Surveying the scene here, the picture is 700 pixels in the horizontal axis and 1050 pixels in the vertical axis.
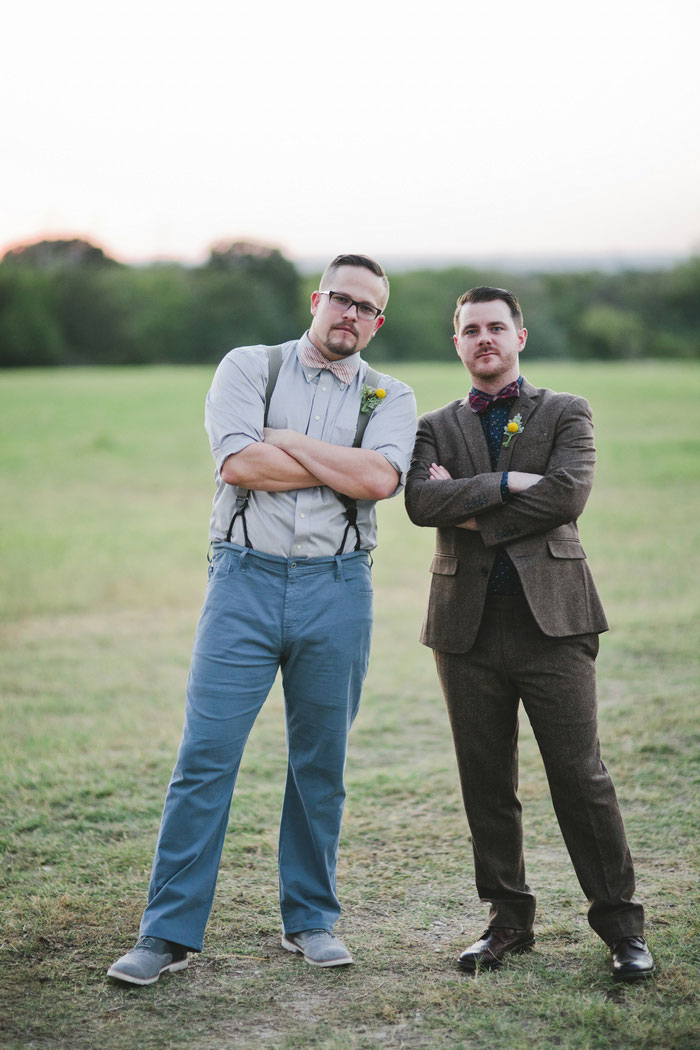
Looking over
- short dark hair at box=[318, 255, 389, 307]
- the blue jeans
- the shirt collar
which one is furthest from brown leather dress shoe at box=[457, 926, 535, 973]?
short dark hair at box=[318, 255, 389, 307]

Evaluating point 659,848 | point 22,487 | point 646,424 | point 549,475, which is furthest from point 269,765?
point 646,424

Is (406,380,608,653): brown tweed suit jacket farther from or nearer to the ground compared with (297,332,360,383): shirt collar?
nearer to the ground

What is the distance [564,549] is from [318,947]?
171 cm

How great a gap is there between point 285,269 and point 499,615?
202 feet

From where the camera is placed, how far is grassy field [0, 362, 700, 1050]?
353 cm

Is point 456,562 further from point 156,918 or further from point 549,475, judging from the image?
point 156,918

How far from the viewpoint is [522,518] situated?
383 cm

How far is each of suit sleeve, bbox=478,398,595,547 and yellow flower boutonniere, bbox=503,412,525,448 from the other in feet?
0.44

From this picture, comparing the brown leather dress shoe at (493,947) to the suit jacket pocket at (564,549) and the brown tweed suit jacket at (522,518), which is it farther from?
the suit jacket pocket at (564,549)

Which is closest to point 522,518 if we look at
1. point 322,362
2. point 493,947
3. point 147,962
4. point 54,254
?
point 322,362

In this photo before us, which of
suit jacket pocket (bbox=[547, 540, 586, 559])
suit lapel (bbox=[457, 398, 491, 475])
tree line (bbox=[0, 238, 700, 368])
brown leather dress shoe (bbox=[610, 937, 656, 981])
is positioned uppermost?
tree line (bbox=[0, 238, 700, 368])

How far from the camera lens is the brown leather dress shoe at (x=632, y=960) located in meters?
3.71

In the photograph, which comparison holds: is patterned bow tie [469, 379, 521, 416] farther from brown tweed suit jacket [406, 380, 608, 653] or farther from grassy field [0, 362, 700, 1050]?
grassy field [0, 362, 700, 1050]

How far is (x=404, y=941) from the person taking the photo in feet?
13.7
